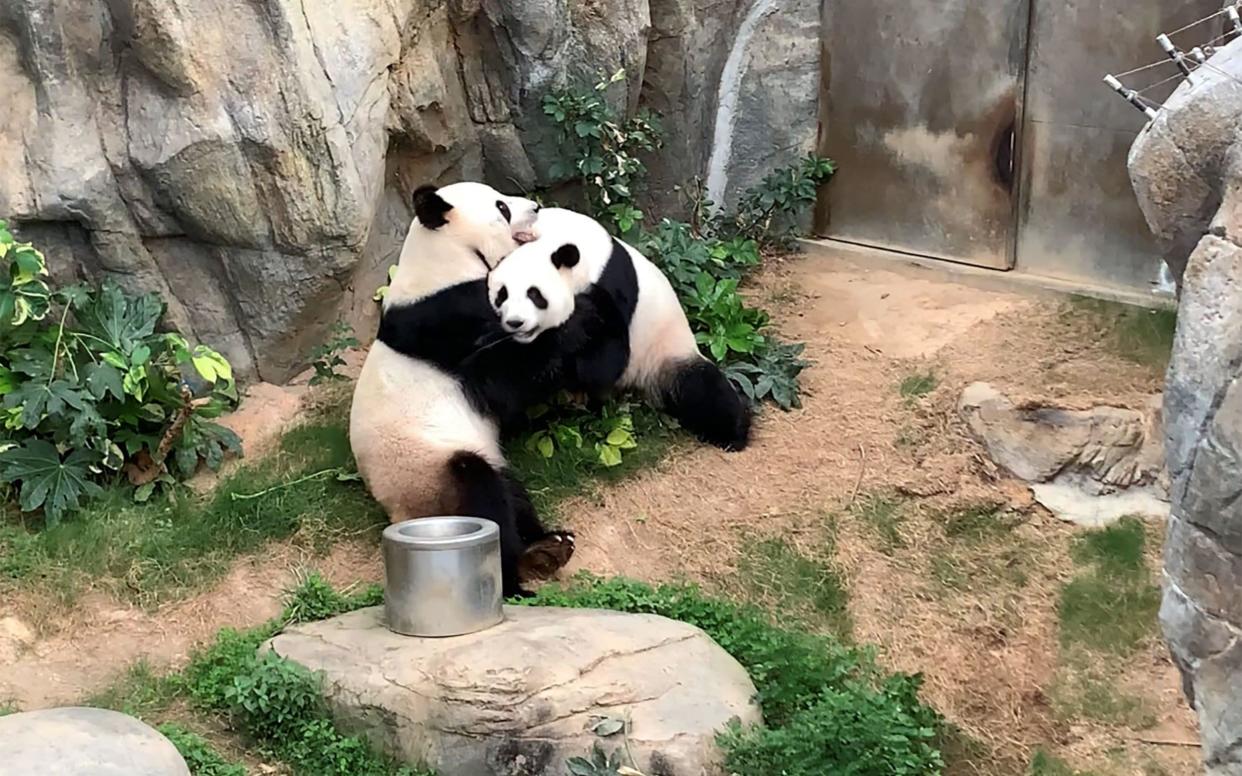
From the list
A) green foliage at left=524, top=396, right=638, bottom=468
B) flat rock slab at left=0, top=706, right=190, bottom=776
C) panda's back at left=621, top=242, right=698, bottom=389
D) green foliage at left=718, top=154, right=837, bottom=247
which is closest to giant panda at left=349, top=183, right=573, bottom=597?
green foliage at left=524, top=396, right=638, bottom=468

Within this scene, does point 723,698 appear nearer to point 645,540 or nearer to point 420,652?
point 420,652

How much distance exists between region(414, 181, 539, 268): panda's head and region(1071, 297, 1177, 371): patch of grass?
267 cm

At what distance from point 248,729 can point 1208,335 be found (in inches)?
118

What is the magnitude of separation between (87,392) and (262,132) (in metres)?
1.25

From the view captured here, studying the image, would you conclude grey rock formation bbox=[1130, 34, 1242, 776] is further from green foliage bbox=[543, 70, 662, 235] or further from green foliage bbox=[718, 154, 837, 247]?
green foliage bbox=[718, 154, 837, 247]

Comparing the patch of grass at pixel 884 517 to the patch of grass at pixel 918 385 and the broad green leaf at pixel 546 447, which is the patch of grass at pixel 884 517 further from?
the broad green leaf at pixel 546 447

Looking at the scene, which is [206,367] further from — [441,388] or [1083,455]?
[1083,455]

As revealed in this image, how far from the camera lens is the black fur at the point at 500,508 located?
16.1ft

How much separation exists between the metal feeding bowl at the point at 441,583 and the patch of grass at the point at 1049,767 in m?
1.80

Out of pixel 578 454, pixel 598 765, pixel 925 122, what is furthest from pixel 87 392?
pixel 925 122

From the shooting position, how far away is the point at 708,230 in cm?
751

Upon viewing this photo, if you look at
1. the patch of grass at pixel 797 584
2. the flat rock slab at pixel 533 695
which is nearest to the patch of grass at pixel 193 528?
the flat rock slab at pixel 533 695

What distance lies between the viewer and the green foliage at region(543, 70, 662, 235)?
6652mm

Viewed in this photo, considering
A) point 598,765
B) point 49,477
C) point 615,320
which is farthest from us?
point 615,320
